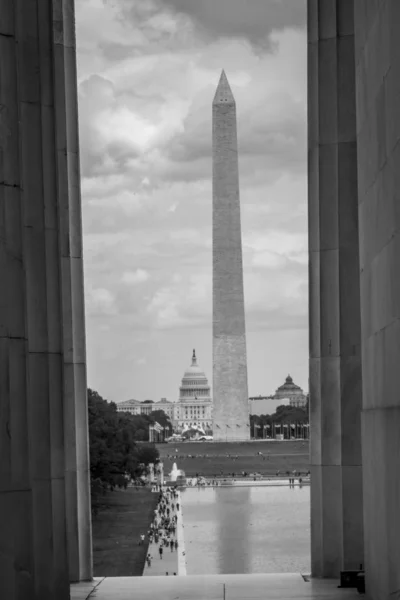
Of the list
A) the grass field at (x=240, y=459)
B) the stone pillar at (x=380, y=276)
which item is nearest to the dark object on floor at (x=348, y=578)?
the stone pillar at (x=380, y=276)

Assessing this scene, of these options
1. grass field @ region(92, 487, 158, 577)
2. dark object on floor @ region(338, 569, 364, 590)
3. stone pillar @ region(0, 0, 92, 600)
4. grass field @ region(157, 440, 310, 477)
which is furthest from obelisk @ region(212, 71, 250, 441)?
dark object on floor @ region(338, 569, 364, 590)

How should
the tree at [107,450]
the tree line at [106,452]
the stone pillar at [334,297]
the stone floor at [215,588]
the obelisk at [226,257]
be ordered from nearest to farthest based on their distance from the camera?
1. the stone floor at [215,588]
2. the stone pillar at [334,297]
3. the tree line at [106,452]
4. the tree at [107,450]
5. the obelisk at [226,257]

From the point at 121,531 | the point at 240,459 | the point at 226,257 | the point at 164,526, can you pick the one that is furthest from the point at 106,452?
the point at 240,459

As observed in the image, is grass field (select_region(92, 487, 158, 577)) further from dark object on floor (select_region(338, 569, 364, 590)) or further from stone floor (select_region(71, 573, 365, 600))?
dark object on floor (select_region(338, 569, 364, 590))

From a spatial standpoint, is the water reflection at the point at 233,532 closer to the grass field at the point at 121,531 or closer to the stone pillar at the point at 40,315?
the grass field at the point at 121,531

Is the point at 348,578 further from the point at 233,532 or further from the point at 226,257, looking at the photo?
the point at 226,257

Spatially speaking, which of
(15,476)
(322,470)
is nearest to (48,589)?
(15,476)
